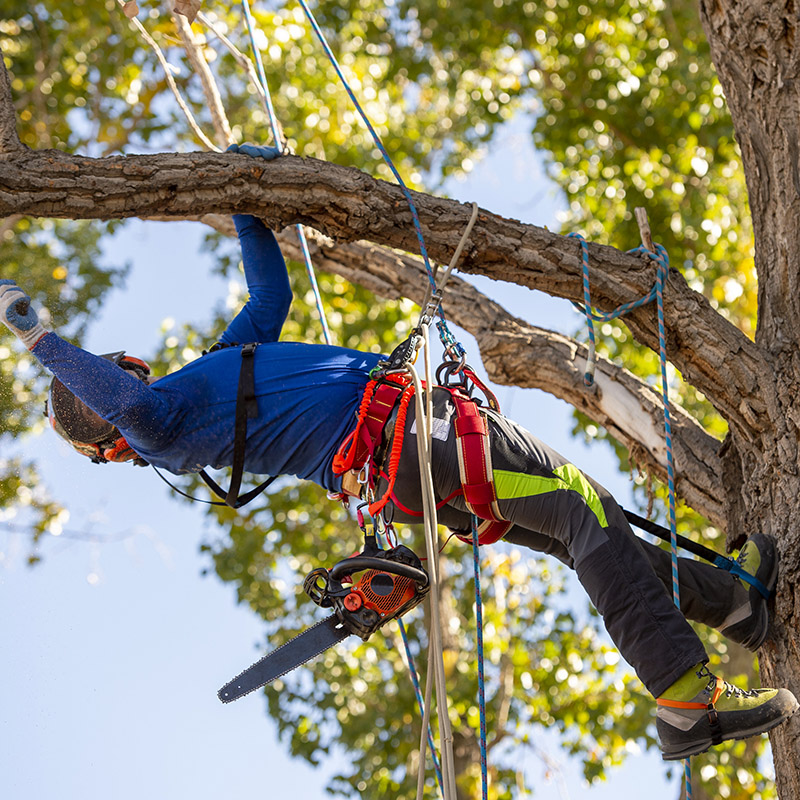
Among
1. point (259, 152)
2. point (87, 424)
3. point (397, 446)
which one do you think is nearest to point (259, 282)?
point (259, 152)

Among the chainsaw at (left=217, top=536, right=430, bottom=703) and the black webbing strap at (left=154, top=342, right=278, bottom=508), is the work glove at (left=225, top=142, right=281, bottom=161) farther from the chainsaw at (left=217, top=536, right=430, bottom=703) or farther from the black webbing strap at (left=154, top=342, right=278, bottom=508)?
the chainsaw at (left=217, top=536, right=430, bottom=703)

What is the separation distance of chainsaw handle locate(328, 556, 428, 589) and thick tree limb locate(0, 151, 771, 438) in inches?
41.7

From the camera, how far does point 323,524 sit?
7105 millimetres

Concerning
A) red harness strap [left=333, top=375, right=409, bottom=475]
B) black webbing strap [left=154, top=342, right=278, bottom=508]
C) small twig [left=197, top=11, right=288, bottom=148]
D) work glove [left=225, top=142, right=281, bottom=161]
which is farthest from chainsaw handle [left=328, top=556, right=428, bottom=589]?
small twig [left=197, top=11, right=288, bottom=148]

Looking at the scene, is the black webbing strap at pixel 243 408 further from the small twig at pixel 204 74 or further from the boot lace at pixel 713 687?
the small twig at pixel 204 74

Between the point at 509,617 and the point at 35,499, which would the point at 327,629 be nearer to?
the point at 509,617

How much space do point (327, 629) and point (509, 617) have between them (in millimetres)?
4878

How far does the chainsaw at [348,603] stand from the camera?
95.0 inches

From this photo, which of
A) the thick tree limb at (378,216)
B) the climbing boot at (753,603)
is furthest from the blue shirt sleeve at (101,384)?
the climbing boot at (753,603)

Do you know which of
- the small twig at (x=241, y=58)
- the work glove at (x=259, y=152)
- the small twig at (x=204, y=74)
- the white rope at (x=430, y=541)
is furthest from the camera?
the small twig at (x=204, y=74)

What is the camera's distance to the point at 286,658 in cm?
246

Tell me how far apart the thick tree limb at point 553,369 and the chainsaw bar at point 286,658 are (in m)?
1.49

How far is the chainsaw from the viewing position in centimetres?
241

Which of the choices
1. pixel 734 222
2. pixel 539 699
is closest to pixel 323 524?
pixel 539 699
